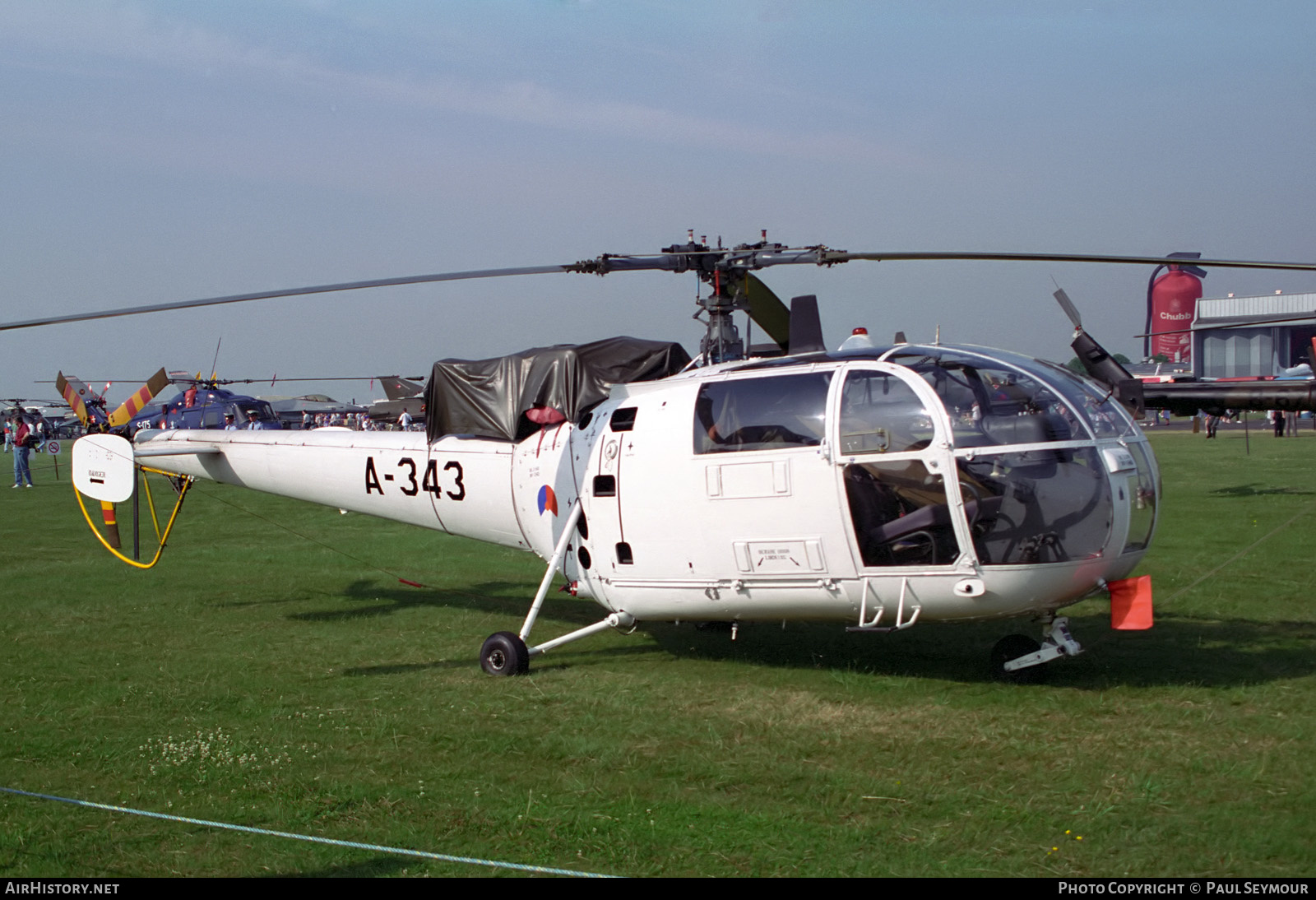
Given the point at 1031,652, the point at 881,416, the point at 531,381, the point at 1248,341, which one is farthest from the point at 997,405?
the point at 1248,341

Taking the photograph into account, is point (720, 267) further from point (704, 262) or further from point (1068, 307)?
point (1068, 307)

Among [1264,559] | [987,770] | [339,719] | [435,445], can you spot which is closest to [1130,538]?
[987,770]

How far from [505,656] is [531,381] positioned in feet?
8.19

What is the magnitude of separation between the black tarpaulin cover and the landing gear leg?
3631mm

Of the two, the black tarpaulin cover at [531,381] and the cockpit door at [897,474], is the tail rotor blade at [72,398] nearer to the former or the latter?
the black tarpaulin cover at [531,381]

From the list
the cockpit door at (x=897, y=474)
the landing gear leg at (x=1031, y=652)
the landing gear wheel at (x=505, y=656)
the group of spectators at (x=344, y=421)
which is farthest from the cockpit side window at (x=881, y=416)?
the group of spectators at (x=344, y=421)

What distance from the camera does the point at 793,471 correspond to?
7.43 m

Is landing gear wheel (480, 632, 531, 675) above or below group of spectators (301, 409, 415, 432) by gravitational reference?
below

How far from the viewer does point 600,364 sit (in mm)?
9297

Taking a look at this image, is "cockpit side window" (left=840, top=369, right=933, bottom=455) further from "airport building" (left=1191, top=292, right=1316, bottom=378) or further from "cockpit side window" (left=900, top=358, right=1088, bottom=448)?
"airport building" (left=1191, top=292, right=1316, bottom=378)

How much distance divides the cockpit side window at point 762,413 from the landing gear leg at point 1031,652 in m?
2.22

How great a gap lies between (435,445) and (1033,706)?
5949 millimetres

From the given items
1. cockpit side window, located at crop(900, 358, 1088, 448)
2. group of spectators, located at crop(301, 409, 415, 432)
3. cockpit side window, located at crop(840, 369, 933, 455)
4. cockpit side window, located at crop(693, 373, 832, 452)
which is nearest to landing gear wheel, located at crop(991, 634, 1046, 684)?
cockpit side window, located at crop(900, 358, 1088, 448)

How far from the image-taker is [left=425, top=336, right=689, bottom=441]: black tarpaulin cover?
9.27 meters
